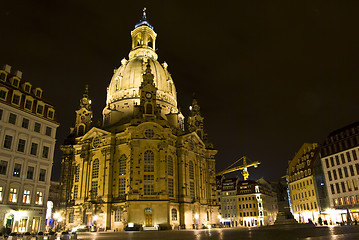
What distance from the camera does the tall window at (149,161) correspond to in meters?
59.6

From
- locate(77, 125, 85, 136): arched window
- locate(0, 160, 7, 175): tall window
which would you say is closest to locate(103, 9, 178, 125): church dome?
locate(77, 125, 85, 136): arched window

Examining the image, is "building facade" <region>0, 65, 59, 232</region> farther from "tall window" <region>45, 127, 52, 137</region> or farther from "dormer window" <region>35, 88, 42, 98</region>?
"dormer window" <region>35, 88, 42, 98</region>

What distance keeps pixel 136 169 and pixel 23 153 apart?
24933 mm

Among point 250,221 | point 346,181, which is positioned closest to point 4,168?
point 346,181

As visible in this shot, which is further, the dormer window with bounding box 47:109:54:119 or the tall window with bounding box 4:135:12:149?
the dormer window with bounding box 47:109:54:119

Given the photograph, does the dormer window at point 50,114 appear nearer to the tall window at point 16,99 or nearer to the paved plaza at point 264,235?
the tall window at point 16,99

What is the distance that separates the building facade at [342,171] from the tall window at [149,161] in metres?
39.5

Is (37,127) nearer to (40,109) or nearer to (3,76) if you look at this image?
(40,109)

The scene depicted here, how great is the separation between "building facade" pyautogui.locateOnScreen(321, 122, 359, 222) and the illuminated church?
26.8 meters

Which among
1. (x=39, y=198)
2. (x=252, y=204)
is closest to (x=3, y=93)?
(x=39, y=198)

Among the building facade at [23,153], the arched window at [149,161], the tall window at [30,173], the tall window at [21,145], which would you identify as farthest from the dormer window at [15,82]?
the arched window at [149,161]

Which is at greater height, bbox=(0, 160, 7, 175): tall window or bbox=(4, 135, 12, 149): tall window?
bbox=(4, 135, 12, 149): tall window

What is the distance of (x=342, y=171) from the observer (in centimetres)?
6256

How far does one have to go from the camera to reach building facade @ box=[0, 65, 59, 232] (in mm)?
33875
